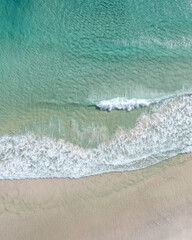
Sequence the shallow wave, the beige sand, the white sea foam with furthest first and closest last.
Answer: the white sea foam → the shallow wave → the beige sand

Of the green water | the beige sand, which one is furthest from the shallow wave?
the green water

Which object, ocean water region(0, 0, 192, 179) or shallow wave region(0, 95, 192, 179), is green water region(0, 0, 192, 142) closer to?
ocean water region(0, 0, 192, 179)

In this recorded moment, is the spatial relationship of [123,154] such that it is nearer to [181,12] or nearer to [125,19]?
[125,19]

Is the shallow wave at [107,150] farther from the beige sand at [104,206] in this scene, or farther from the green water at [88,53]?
the green water at [88,53]

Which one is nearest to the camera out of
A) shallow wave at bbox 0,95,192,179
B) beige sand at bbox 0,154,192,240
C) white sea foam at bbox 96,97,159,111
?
beige sand at bbox 0,154,192,240

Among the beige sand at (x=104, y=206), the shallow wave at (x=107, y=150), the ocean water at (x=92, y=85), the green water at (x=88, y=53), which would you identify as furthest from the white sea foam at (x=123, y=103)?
the beige sand at (x=104, y=206)
